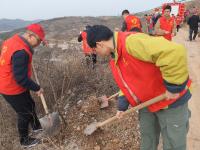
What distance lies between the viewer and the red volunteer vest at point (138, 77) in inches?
91.0

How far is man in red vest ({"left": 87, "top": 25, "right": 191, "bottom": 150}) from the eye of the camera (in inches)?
83.7

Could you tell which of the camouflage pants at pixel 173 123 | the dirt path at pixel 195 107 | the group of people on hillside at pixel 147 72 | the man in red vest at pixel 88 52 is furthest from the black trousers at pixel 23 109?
the dirt path at pixel 195 107

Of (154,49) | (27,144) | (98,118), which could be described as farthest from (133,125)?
(154,49)

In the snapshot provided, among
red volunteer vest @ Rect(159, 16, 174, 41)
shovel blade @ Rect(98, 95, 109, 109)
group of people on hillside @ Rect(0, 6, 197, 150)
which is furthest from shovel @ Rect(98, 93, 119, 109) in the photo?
red volunteer vest @ Rect(159, 16, 174, 41)

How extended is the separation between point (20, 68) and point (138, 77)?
1.65 meters

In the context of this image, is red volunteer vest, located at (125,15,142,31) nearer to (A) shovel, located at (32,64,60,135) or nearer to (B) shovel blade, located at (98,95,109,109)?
(B) shovel blade, located at (98,95,109,109)

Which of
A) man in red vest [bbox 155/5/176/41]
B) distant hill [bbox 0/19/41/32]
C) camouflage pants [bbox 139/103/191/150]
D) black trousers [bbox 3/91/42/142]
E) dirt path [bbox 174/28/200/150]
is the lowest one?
distant hill [bbox 0/19/41/32]

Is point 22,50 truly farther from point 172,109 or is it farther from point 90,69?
point 90,69

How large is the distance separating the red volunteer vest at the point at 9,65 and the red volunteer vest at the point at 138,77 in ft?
4.87

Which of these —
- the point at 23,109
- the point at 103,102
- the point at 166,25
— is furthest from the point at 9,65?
the point at 166,25

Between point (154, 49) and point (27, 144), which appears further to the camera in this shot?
point (27, 144)

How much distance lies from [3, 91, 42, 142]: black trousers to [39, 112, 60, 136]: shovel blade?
0.59ft

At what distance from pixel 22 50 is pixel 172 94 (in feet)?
6.48

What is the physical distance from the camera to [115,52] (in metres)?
2.36
